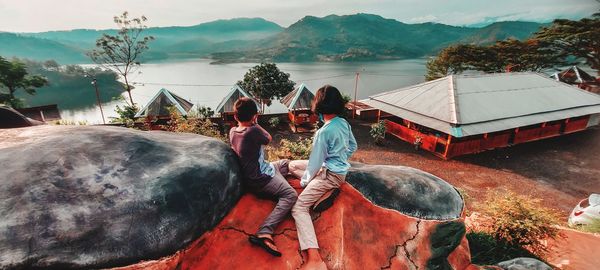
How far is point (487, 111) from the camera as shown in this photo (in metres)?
12.4

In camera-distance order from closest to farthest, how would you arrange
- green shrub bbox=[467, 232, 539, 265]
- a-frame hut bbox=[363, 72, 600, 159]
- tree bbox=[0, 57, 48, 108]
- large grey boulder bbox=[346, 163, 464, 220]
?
large grey boulder bbox=[346, 163, 464, 220], green shrub bbox=[467, 232, 539, 265], a-frame hut bbox=[363, 72, 600, 159], tree bbox=[0, 57, 48, 108]

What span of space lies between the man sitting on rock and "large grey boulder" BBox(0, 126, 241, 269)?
258mm

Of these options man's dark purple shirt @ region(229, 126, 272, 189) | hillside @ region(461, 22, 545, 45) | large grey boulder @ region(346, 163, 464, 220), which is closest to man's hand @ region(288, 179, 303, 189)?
man's dark purple shirt @ region(229, 126, 272, 189)

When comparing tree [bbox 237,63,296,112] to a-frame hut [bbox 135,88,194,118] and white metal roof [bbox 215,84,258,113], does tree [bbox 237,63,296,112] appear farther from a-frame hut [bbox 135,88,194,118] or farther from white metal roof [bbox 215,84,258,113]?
a-frame hut [bbox 135,88,194,118]

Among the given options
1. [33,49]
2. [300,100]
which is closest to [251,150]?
[300,100]

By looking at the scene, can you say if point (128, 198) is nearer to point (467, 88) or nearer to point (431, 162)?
point (431, 162)

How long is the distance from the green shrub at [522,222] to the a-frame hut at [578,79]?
26.7 m

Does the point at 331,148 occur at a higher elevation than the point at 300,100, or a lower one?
higher

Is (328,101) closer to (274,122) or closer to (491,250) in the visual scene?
(491,250)

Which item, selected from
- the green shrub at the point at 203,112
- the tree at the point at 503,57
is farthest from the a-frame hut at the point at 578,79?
the green shrub at the point at 203,112

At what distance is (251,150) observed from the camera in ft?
9.80

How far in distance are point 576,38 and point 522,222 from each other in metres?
28.3

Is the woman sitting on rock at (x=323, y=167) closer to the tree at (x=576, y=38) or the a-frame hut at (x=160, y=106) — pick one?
the a-frame hut at (x=160, y=106)

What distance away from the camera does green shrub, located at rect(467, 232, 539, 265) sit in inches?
208
